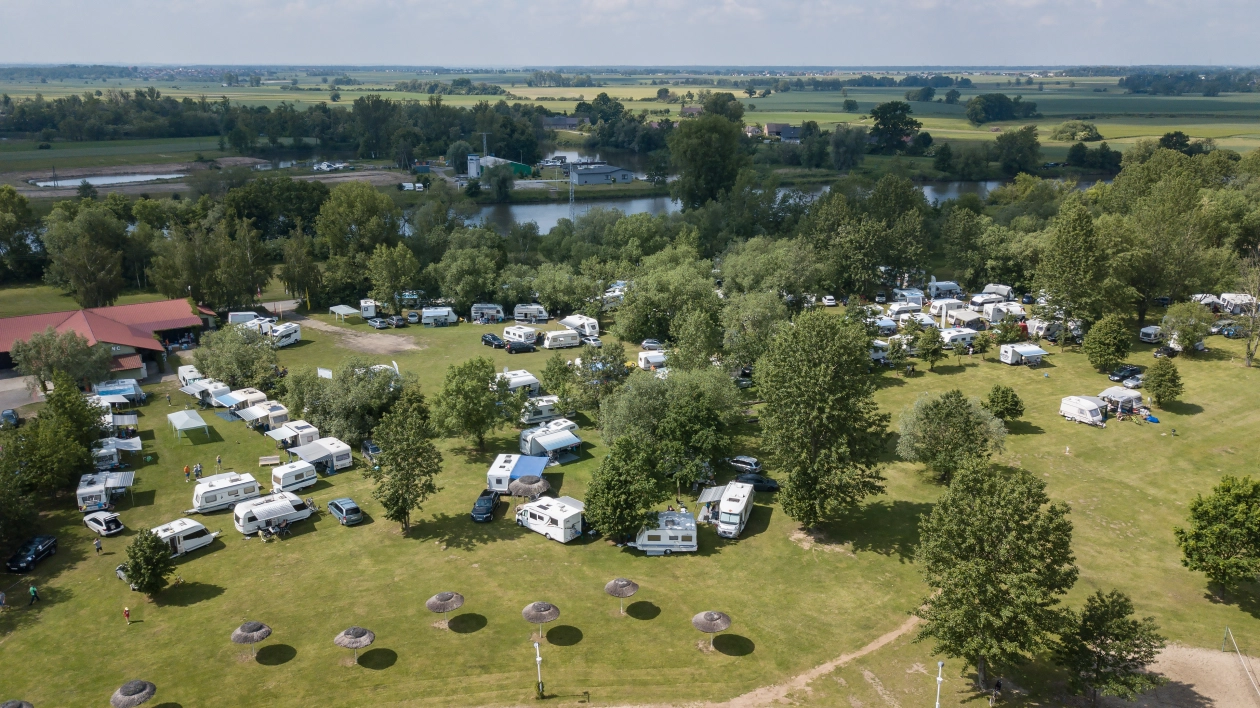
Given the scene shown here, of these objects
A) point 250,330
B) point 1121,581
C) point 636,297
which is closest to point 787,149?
point 636,297

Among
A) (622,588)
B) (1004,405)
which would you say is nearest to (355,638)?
(622,588)

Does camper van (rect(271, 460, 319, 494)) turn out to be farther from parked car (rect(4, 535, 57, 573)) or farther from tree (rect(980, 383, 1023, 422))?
tree (rect(980, 383, 1023, 422))

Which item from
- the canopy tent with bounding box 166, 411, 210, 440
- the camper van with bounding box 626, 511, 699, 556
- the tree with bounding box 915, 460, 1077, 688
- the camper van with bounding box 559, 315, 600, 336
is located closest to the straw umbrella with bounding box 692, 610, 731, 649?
the tree with bounding box 915, 460, 1077, 688

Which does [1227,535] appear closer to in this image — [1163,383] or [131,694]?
[1163,383]


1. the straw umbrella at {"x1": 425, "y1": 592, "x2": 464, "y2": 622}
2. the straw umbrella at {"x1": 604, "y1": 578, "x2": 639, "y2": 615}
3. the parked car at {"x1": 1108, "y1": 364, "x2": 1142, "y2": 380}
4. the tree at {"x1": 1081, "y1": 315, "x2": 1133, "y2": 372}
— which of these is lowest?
the straw umbrella at {"x1": 604, "y1": 578, "x2": 639, "y2": 615}

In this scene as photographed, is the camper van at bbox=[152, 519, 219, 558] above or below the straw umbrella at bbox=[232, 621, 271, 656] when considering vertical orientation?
below

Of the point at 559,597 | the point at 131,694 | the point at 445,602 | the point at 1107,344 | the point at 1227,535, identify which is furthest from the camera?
the point at 1107,344

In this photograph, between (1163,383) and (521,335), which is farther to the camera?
(521,335)
